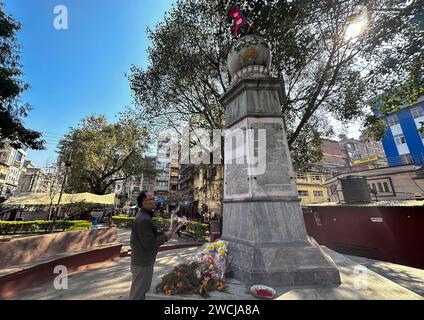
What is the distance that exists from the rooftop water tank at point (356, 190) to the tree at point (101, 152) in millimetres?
19986

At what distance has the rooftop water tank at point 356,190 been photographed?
11.2 m

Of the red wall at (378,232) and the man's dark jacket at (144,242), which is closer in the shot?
the man's dark jacket at (144,242)

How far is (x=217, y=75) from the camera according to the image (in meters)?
A: 12.1

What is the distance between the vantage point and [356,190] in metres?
11.4

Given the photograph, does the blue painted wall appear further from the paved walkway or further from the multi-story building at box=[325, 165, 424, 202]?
the paved walkway

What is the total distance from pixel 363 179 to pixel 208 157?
1022 centimetres

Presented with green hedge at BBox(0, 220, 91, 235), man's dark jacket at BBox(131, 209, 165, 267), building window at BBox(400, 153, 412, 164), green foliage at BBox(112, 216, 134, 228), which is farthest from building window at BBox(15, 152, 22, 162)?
building window at BBox(400, 153, 412, 164)

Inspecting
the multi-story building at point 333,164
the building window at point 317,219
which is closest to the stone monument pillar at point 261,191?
the building window at point 317,219

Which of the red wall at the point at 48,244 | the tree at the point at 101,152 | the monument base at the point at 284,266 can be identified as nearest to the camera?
Answer: the monument base at the point at 284,266

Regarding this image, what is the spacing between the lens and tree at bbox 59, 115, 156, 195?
21.2 metres

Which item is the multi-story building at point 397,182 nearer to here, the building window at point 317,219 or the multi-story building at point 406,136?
the building window at point 317,219

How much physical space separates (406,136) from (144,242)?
33873 mm

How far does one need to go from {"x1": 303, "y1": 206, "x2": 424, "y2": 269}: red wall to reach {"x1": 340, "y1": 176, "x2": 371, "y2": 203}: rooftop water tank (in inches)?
57.6
